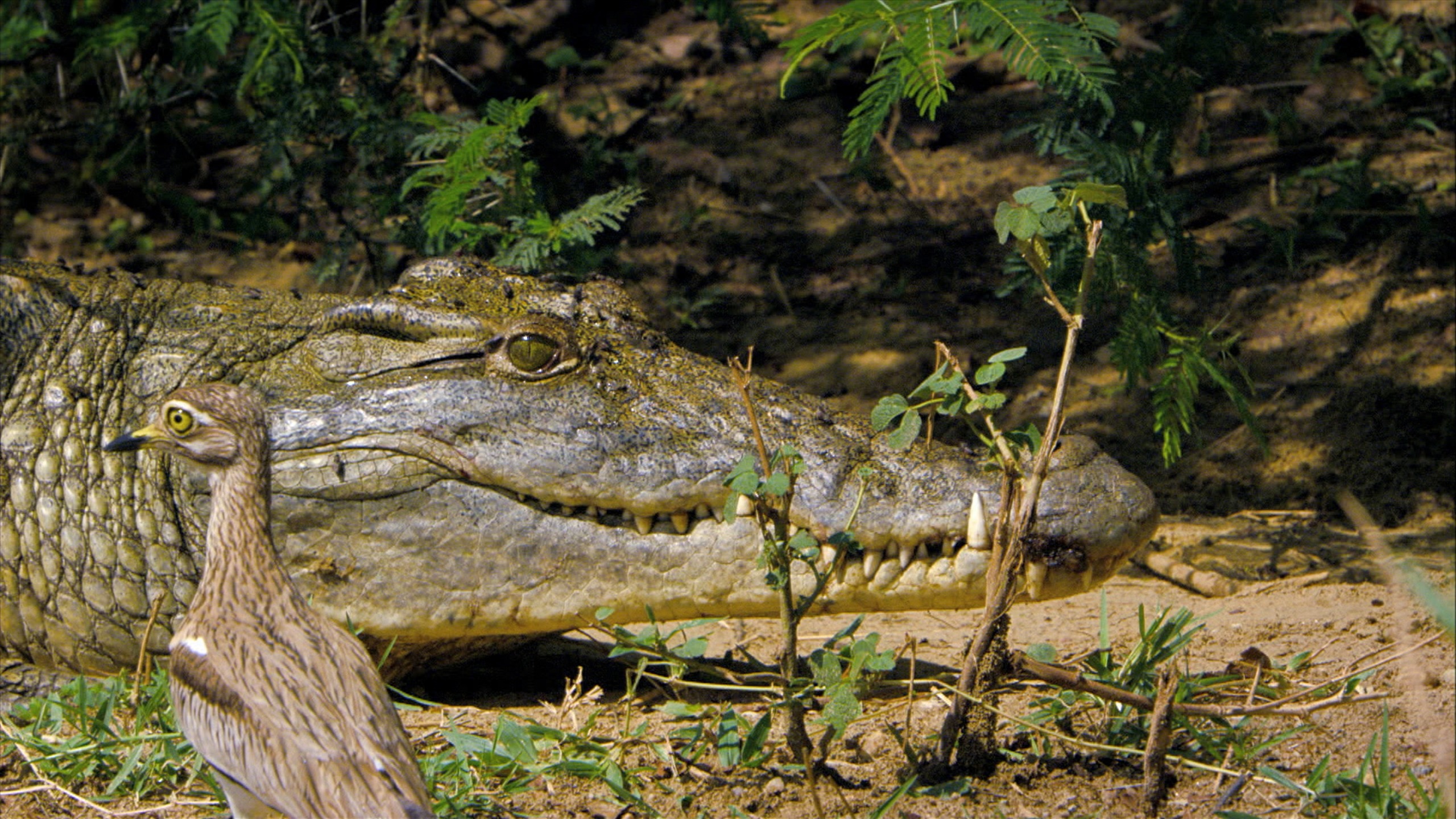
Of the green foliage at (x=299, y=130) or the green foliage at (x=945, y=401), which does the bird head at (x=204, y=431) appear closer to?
the green foliage at (x=945, y=401)

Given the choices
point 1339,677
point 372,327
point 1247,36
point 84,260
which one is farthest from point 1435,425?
point 84,260

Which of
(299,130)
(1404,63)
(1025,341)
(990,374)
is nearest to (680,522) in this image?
(990,374)

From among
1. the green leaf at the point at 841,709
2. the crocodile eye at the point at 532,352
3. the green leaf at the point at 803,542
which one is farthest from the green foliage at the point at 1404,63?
the green leaf at the point at 841,709

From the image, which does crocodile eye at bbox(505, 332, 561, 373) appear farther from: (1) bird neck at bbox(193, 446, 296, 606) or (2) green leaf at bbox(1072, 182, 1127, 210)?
(2) green leaf at bbox(1072, 182, 1127, 210)

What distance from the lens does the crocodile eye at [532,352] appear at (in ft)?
10.7

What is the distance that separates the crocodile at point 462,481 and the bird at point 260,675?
0.78 meters

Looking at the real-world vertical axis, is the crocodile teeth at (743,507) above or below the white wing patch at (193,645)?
below

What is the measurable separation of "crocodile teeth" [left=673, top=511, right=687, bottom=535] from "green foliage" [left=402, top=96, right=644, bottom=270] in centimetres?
121

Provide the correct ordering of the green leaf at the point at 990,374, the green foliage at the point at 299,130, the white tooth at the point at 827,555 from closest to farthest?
1. the green leaf at the point at 990,374
2. the white tooth at the point at 827,555
3. the green foliage at the point at 299,130

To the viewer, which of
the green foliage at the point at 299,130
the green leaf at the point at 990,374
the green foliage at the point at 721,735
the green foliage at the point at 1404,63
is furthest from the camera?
the green foliage at the point at 1404,63

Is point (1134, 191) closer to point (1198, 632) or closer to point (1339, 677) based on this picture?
point (1198, 632)

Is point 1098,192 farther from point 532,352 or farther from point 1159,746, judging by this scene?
point 532,352

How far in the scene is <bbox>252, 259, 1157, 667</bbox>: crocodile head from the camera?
2.86 metres

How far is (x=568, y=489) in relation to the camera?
305cm
